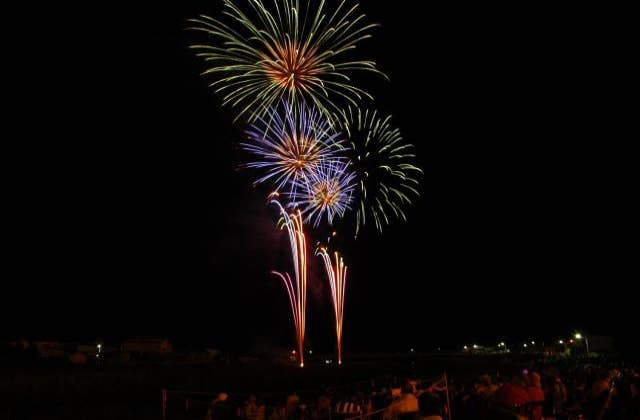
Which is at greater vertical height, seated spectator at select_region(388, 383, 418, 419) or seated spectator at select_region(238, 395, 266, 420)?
seated spectator at select_region(388, 383, 418, 419)

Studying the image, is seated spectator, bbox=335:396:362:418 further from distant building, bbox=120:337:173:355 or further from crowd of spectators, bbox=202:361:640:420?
distant building, bbox=120:337:173:355

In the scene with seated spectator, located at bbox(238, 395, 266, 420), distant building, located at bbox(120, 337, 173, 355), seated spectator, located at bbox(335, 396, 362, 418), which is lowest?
seated spectator, located at bbox(238, 395, 266, 420)

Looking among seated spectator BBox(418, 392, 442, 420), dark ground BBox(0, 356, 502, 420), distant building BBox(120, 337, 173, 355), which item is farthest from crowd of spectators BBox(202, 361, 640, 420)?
distant building BBox(120, 337, 173, 355)

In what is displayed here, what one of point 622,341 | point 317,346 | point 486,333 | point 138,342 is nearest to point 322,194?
point 138,342

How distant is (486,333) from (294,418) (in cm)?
10239

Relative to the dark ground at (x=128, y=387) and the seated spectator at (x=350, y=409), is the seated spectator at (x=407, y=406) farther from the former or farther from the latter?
the dark ground at (x=128, y=387)

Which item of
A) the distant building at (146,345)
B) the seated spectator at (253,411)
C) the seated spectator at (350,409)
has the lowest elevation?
the seated spectator at (253,411)

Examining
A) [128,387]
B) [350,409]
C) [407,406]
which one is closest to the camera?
[407,406]

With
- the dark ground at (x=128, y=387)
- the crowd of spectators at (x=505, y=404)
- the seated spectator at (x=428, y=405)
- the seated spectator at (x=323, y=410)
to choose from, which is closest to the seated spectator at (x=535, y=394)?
the crowd of spectators at (x=505, y=404)

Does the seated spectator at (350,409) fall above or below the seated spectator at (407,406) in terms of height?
below

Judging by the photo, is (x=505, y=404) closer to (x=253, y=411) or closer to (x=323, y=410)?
(x=323, y=410)

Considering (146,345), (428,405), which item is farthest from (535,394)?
(146,345)

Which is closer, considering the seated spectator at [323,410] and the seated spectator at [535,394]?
the seated spectator at [535,394]

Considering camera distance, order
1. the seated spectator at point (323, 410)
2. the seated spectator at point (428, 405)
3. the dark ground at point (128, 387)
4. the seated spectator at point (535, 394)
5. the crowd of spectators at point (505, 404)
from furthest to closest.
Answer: the dark ground at point (128, 387) → the seated spectator at point (323, 410) → the seated spectator at point (428, 405) → the seated spectator at point (535, 394) → the crowd of spectators at point (505, 404)
